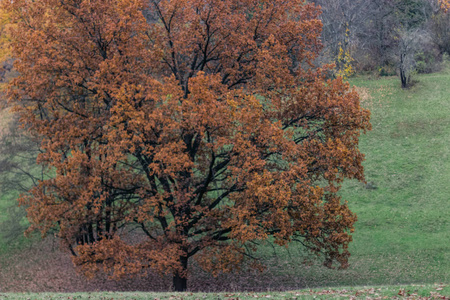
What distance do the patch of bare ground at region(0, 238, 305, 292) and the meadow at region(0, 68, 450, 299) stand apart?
6 centimetres

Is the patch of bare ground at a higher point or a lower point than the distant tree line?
lower

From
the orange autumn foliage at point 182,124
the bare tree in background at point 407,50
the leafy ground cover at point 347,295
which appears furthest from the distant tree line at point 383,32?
the leafy ground cover at point 347,295

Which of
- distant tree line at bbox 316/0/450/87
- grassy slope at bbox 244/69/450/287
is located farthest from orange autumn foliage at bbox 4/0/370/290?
distant tree line at bbox 316/0/450/87

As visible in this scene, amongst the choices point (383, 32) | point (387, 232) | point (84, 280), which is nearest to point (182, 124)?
point (84, 280)

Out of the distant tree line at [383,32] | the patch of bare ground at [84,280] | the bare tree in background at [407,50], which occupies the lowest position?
the patch of bare ground at [84,280]

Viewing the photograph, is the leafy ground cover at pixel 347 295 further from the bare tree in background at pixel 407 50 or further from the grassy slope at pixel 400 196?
the bare tree in background at pixel 407 50

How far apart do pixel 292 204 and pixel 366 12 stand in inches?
1653

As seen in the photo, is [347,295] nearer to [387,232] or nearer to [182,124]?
[182,124]

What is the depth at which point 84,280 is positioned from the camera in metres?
26.0

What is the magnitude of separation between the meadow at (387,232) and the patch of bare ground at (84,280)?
61mm

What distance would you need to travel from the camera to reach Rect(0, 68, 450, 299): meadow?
23859mm

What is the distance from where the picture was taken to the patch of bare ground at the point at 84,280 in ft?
78.2

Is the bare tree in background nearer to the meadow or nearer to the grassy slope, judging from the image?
the grassy slope

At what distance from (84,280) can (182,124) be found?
1341 centimetres
